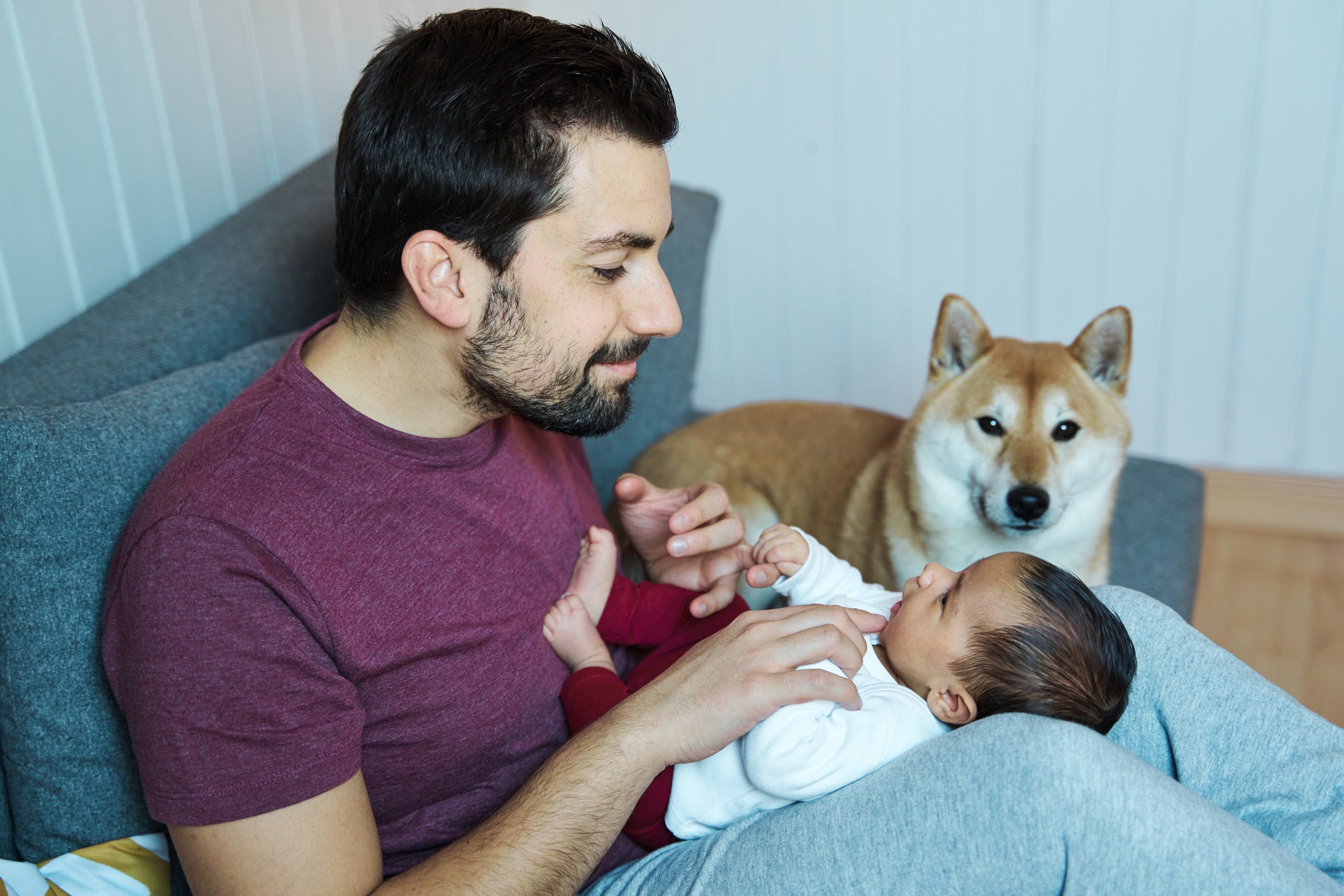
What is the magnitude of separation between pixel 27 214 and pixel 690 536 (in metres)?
1.07

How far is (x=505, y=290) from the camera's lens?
1.09 metres

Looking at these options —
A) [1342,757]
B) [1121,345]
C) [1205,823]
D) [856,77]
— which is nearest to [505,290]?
[1205,823]

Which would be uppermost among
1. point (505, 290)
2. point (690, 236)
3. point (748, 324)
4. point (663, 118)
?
point (663, 118)

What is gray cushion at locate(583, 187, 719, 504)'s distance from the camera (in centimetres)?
200

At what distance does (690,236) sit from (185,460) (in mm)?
1307

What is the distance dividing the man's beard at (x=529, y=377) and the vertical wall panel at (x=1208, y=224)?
202cm

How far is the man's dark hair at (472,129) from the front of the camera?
3.42 feet

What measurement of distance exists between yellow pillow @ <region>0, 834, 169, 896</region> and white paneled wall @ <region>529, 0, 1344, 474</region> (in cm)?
227

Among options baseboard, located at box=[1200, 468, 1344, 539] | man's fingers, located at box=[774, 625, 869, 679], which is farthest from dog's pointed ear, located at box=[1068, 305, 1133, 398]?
baseboard, located at box=[1200, 468, 1344, 539]

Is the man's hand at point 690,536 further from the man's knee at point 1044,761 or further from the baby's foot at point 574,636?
the man's knee at point 1044,761

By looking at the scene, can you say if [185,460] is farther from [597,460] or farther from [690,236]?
[690,236]

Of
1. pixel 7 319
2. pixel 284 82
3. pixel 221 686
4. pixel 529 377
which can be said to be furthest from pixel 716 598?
pixel 284 82

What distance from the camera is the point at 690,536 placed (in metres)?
1.32

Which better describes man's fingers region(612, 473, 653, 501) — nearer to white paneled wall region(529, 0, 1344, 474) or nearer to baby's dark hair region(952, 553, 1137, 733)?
baby's dark hair region(952, 553, 1137, 733)
